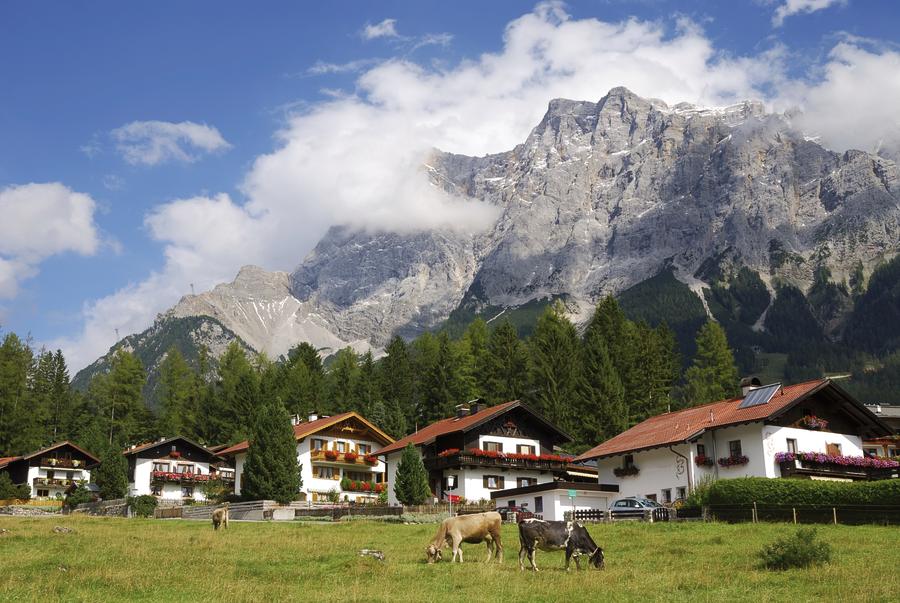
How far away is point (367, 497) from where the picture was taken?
75.1 m

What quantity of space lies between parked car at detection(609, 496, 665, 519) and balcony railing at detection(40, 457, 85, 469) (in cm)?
6794

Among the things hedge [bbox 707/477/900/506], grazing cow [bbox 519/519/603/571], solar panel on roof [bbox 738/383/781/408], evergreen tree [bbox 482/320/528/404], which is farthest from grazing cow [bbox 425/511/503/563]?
evergreen tree [bbox 482/320/528/404]

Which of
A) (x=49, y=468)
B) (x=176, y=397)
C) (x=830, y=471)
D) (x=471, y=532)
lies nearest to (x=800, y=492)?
(x=830, y=471)

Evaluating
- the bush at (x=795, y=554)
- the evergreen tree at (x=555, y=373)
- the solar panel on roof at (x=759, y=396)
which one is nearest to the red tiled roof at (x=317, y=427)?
the evergreen tree at (x=555, y=373)

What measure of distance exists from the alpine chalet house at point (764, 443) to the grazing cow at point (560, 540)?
28923mm

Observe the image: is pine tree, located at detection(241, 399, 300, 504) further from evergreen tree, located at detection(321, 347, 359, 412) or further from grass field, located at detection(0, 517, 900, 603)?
evergreen tree, located at detection(321, 347, 359, 412)

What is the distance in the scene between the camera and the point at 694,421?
56.2 meters

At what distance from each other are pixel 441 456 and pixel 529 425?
8.40 m

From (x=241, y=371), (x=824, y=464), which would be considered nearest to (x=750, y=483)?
(x=824, y=464)

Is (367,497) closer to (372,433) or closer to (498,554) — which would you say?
(372,433)

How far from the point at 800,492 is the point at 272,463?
3554 cm

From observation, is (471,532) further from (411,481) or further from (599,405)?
(599,405)

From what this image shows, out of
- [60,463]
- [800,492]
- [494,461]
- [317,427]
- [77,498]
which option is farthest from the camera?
[60,463]

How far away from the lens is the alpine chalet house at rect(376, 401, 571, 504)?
65.1 metres
